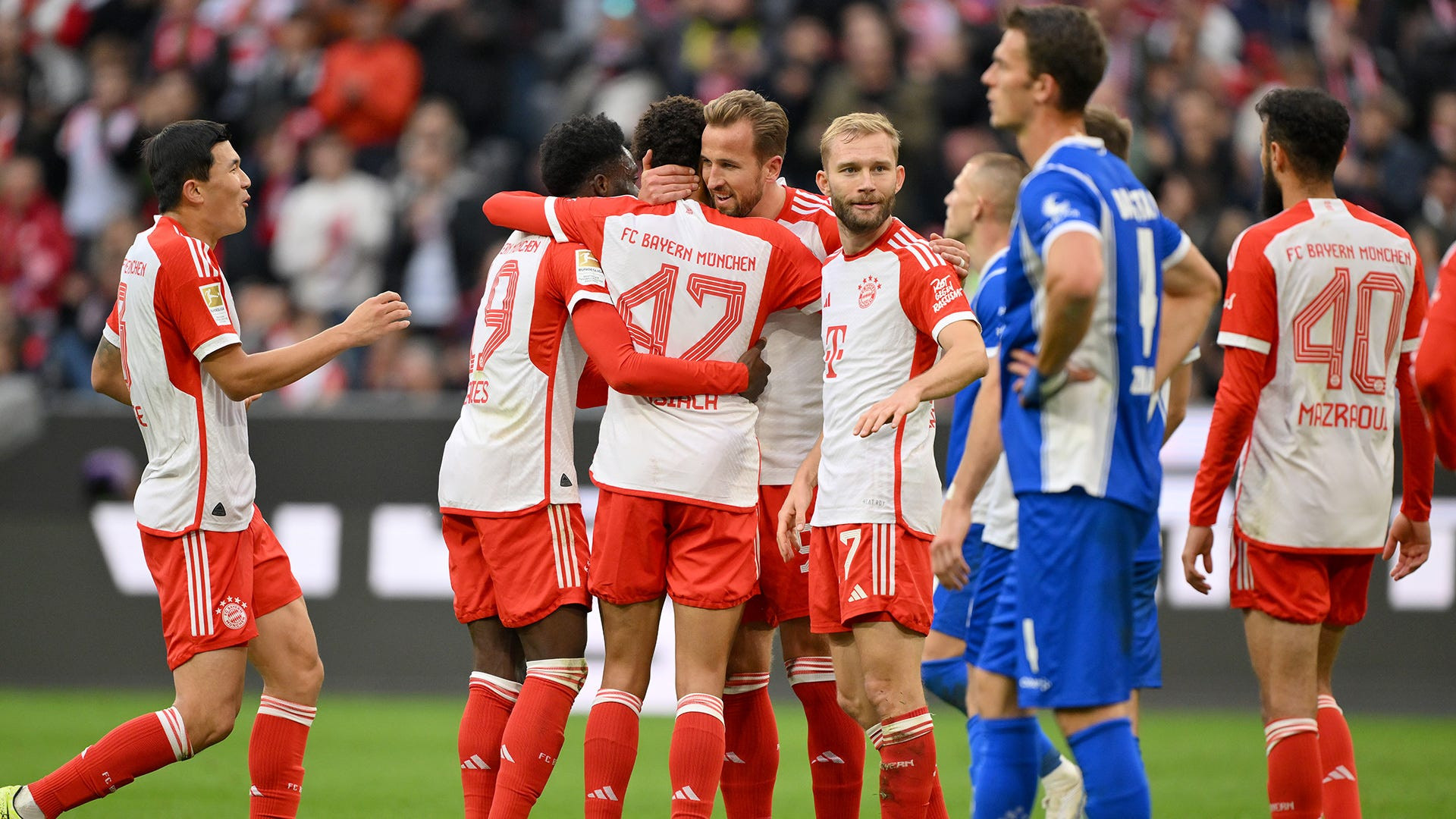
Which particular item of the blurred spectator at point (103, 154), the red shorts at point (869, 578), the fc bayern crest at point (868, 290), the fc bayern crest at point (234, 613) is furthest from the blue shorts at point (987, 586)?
the blurred spectator at point (103, 154)

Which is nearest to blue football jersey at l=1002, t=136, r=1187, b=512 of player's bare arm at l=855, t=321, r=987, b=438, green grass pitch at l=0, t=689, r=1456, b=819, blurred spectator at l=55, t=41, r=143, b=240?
player's bare arm at l=855, t=321, r=987, b=438

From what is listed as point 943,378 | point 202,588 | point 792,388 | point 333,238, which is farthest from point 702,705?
point 333,238

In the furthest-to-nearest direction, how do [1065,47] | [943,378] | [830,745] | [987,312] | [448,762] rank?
[448,762] < [987,312] < [830,745] < [943,378] < [1065,47]

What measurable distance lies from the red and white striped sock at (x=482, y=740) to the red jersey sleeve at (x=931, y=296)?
1.96m

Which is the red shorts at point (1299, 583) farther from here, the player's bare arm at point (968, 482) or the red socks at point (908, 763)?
the player's bare arm at point (968, 482)

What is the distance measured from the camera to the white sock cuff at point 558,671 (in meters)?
5.51

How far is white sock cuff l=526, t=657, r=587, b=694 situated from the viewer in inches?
217

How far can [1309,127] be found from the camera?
5.55 m

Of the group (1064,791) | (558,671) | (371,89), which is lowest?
(1064,791)

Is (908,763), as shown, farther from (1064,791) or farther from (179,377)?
(179,377)

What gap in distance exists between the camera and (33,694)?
10.7 metres

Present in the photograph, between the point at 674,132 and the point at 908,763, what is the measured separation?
90.1 inches

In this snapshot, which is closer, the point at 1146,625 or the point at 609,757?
the point at 1146,625

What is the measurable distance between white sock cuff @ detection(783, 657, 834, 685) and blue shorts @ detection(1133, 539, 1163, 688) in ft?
3.88
